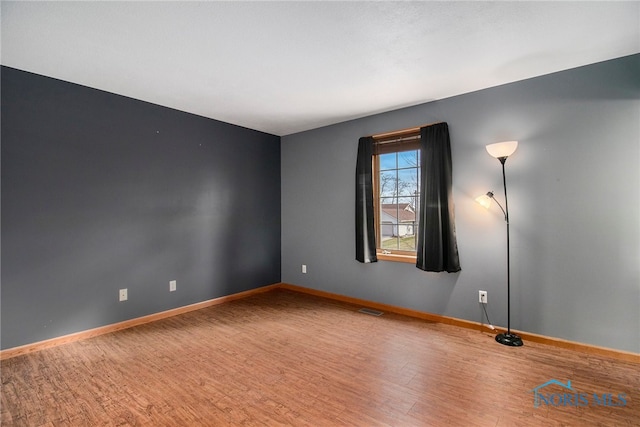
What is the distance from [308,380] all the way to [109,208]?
2.72 metres

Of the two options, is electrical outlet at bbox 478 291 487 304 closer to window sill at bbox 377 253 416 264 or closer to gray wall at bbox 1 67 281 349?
window sill at bbox 377 253 416 264

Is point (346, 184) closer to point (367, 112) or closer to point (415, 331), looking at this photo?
point (367, 112)

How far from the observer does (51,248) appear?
9.15ft

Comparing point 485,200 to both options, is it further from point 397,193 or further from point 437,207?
point 397,193

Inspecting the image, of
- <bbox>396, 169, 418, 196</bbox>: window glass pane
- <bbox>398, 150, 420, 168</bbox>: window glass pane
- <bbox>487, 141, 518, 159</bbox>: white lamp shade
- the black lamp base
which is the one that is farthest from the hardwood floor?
<bbox>398, 150, 420, 168</bbox>: window glass pane

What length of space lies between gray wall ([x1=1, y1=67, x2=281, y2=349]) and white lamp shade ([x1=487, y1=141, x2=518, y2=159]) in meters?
3.27

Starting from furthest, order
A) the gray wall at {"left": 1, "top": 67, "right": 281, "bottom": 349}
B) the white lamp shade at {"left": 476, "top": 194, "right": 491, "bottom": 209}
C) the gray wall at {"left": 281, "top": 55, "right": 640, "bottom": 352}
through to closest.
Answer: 1. the white lamp shade at {"left": 476, "top": 194, "right": 491, "bottom": 209}
2. the gray wall at {"left": 1, "top": 67, "right": 281, "bottom": 349}
3. the gray wall at {"left": 281, "top": 55, "right": 640, "bottom": 352}

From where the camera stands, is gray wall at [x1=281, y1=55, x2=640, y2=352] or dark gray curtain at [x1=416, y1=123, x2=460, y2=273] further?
dark gray curtain at [x1=416, y1=123, x2=460, y2=273]

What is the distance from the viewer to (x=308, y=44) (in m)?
2.25

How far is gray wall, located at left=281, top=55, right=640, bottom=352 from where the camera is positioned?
249cm

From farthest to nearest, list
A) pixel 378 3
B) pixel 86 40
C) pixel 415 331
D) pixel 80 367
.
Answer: pixel 415 331, pixel 80 367, pixel 86 40, pixel 378 3

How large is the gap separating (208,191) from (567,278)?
4.14 meters

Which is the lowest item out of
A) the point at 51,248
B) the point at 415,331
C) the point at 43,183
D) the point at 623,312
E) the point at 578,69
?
the point at 415,331

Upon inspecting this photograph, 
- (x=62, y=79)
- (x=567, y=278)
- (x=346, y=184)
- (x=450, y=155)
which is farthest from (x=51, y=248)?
(x=567, y=278)
